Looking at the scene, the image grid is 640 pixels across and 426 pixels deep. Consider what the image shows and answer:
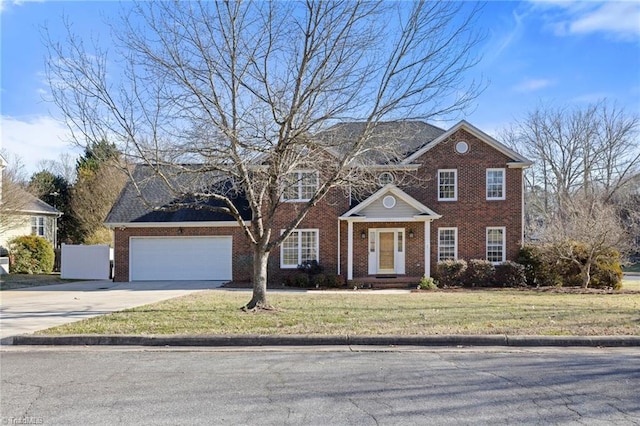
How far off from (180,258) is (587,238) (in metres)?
16.7

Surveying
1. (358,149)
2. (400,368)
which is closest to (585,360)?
(400,368)

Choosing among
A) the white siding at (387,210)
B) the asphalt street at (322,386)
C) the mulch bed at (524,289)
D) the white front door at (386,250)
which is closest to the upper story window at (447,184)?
the white siding at (387,210)

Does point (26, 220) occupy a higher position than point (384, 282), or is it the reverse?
point (26, 220)

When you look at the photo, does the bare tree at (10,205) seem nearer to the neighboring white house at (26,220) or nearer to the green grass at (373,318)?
the neighboring white house at (26,220)

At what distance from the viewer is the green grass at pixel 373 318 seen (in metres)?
9.17

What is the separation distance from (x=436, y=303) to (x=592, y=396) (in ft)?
26.6

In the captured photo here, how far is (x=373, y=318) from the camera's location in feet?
34.7

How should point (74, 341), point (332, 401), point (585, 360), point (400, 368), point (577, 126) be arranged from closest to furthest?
point (332, 401) → point (400, 368) → point (585, 360) → point (74, 341) → point (577, 126)

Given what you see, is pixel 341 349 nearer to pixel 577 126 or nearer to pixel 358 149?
pixel 358 149

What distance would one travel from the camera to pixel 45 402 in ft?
18.0

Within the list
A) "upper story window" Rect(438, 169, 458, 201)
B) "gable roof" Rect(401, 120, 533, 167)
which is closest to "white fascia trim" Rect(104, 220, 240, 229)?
"gable roof" Rect(401, 120, 533, 167)

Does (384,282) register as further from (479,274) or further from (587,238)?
(587,238)

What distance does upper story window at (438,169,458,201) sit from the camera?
21875mm

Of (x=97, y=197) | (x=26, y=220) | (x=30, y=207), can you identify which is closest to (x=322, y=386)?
(x=26, y=220)
